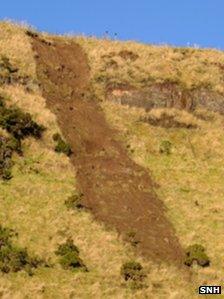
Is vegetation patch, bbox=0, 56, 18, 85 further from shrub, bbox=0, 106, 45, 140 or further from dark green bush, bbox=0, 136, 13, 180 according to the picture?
dark green bush, bbox=0, 136, 13, 180

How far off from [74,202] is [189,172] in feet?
35.5

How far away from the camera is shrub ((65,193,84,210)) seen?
40375mm

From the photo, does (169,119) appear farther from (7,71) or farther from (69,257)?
Answer: (69,257)

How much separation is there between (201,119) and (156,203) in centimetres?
1570

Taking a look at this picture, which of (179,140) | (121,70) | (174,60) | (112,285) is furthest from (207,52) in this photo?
(112,285)

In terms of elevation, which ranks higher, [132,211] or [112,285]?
[132,211]

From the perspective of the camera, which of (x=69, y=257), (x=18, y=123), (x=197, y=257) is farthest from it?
(x=18, y=123)

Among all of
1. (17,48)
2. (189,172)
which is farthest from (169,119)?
(17,48)

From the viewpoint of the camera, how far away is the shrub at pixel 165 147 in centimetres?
5103

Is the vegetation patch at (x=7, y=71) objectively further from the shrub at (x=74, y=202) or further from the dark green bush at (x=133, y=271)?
the dark green bush at (x=133, y=271)

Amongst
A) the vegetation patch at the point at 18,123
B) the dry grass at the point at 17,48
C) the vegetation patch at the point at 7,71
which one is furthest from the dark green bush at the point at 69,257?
the dry grass at the point at 17,48

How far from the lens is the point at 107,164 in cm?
4722

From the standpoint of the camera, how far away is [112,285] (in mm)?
33188

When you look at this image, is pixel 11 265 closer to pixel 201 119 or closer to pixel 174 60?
pixel 201 119
